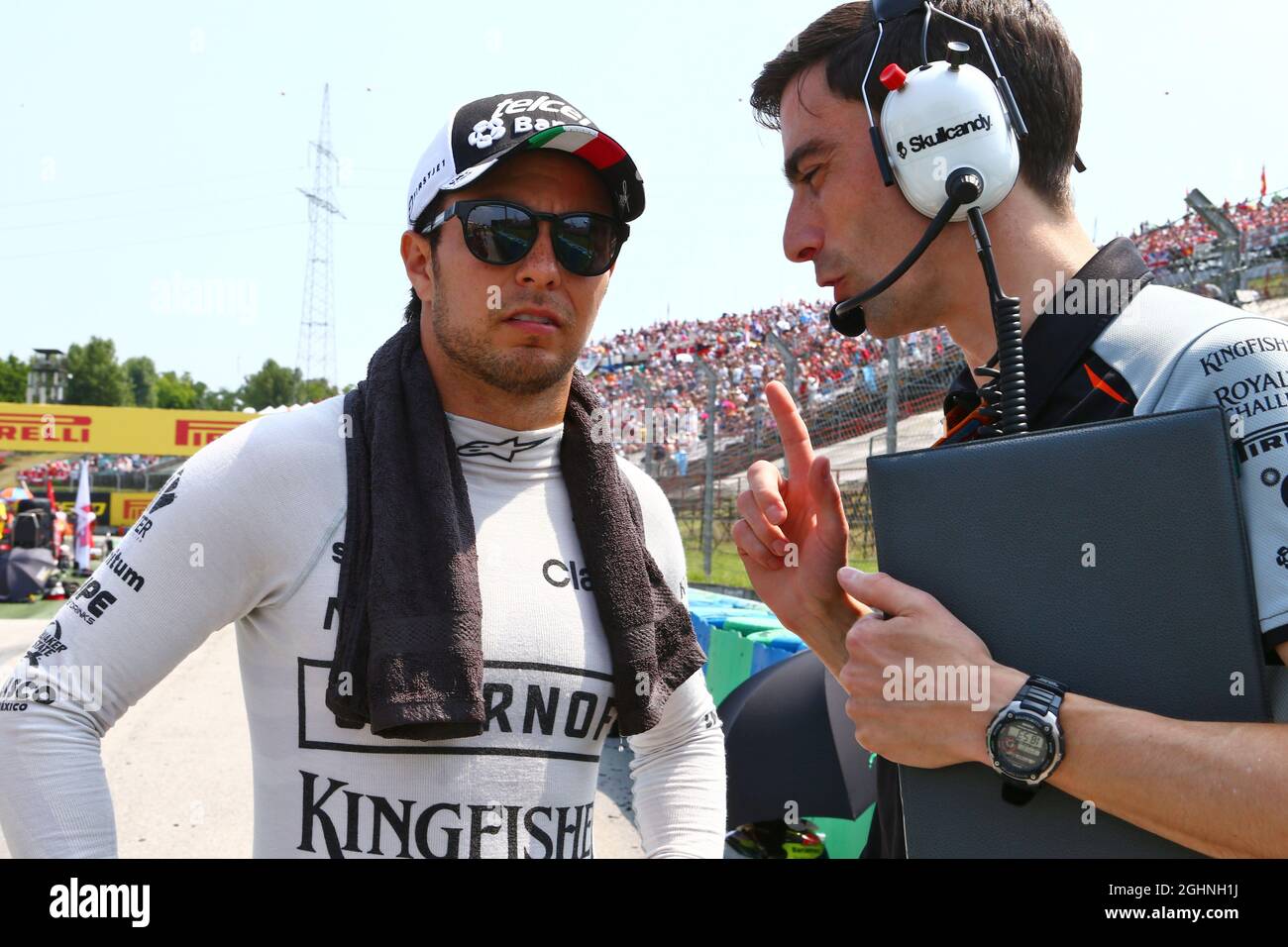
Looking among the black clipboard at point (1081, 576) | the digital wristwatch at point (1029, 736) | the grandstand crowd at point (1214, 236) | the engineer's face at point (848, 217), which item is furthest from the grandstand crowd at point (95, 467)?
the digital wristwatch at point (1029, 736)

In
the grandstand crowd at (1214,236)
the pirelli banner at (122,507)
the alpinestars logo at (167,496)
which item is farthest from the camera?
the pirelli banner at (122,507)

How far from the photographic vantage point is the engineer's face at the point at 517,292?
1983mm

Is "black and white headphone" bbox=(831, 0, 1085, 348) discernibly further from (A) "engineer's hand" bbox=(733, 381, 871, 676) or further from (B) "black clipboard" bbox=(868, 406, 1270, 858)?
(B) "black clipboard" bbox=(868, 406, 1270, 858)

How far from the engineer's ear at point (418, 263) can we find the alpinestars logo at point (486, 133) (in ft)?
0.81

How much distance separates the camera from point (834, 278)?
6.57 ft

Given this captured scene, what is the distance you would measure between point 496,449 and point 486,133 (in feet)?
2.05

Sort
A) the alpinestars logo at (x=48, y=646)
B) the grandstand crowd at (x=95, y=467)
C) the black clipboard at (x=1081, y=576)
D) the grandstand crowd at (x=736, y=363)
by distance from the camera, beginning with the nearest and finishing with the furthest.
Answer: the black clipboard at (x=1081, y=576)
the alpinestars logo at (x=48, y=646)
the grandstand crowd at (x=736, y=363)
the grandstand crowd at (x=95, y=467)

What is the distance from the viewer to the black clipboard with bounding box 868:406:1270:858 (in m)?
1.28
